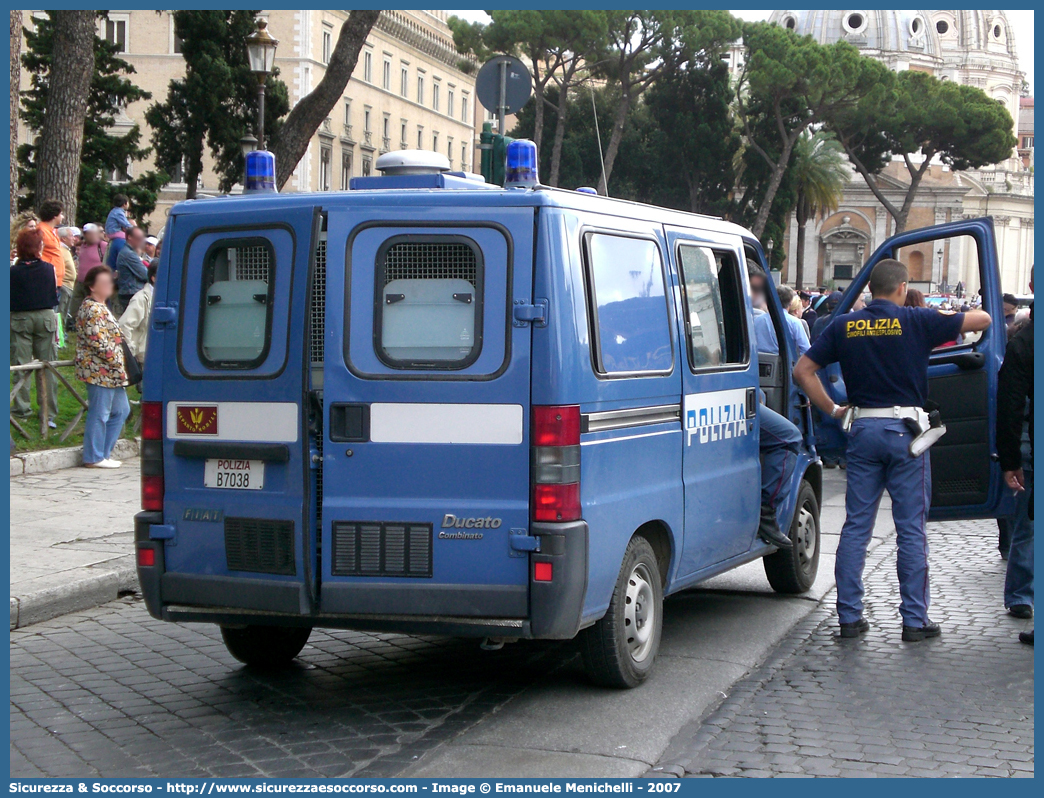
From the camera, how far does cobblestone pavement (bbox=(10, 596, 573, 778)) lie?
16.0ft

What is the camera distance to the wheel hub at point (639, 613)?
5.73m

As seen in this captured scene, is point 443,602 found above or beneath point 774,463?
beneath

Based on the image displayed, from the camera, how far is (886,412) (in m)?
6.75

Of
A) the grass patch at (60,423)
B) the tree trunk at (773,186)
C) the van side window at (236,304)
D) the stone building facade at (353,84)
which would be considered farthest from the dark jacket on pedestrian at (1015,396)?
the tree trunk at (773,186)

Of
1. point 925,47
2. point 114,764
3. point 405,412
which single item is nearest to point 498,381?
point 405,412

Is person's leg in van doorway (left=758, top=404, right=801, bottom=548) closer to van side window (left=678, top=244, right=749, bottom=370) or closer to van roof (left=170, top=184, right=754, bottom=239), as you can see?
van side window (left=678, top=244, right=749, bottom=370)

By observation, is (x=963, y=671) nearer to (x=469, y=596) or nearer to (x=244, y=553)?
(x=469, y=596)

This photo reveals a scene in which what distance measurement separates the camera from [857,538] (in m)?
6.96

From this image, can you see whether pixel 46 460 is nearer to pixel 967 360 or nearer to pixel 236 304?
pixel 236 304

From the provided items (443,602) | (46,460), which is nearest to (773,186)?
(46,460)

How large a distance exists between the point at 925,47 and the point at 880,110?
80370mm

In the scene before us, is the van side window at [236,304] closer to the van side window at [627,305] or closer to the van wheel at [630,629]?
the van side window at [627,305]

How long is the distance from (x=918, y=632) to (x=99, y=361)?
7533 millimetres

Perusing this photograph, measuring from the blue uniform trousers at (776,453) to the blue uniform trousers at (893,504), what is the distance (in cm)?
47
